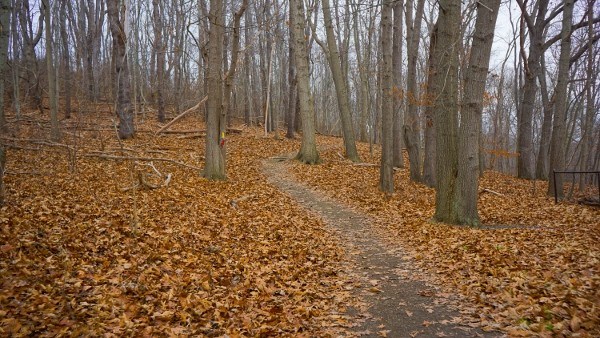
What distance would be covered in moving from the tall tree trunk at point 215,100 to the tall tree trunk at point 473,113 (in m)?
7.10

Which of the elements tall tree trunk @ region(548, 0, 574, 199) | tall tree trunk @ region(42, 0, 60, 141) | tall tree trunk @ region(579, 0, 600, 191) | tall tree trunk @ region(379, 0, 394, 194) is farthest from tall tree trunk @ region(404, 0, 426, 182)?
tall tree trunk @ region(42, 0, 60, 141)

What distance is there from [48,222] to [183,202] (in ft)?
10.1

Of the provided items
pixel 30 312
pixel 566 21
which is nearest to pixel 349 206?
pixel 30 312

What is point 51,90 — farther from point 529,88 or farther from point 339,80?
point 529,88

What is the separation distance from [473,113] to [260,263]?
5.32 m

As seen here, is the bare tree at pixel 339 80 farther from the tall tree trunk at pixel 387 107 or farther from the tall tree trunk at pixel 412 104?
the tall tree trunk at pixel 387 107

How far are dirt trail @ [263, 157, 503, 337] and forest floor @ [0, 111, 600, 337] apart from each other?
0.03m

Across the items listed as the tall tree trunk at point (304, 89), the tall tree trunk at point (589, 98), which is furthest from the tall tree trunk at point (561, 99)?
the tall tree trunk at point (304, 89)

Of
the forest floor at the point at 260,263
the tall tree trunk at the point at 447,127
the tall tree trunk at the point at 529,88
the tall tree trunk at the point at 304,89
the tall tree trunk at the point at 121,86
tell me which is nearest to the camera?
the forest floor at the point at 260,263

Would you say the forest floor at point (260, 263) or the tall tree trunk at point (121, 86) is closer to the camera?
the forest floor at point (260, 263)

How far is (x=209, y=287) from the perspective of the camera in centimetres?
545

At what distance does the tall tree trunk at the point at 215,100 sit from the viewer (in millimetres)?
11820

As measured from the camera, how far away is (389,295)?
17.8 ft

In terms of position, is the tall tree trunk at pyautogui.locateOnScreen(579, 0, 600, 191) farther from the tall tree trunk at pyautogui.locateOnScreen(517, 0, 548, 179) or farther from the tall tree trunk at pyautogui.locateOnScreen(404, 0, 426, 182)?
the tall tree trunk at pyautogui.locateOnScreen(404, 0, 426, 182)
